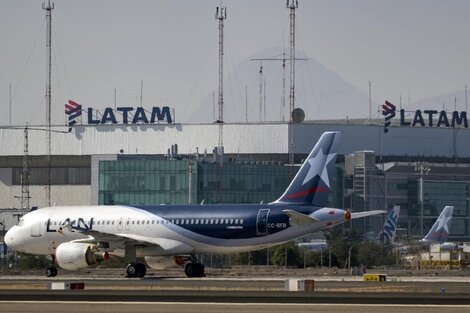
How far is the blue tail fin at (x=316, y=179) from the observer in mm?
86875

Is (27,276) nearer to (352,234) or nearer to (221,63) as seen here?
(352,234)

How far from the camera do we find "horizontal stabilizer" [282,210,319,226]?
3329 inches

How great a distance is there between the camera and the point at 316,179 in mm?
87312

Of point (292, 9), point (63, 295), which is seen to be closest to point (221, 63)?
point (292, 9)

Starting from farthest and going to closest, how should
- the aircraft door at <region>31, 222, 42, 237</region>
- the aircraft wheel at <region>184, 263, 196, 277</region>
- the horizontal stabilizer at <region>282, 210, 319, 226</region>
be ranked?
the aircraft door at <region>31, 222, 42, 237</region> < the aircraft wheel at <region>184, 263, 196, 277</region> < the horizontal stabilizer at <region>282, 210, 319, 226</region>

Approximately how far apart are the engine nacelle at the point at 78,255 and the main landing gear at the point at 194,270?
16.7ft

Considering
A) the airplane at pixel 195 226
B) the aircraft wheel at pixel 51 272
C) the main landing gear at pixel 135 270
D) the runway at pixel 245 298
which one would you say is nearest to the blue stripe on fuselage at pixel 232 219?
the airplane at pixel 195 226

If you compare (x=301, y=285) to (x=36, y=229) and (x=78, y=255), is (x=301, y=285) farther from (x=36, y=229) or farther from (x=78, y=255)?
(x=36, y=229)

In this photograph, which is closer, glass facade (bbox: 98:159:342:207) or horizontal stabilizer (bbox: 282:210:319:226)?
horizontal stabilizer (bbox: 282:210:319:226)

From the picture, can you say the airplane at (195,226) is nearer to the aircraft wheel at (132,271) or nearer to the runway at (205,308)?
the aircraft wheel at (132,271)

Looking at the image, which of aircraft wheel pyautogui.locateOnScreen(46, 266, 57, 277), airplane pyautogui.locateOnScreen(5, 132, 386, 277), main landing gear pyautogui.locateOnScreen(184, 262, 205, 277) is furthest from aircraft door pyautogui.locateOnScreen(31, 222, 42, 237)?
main landing gear pyautogui.locateOnScreen(184, 262, 205, 277)

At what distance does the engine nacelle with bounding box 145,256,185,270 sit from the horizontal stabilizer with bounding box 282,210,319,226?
907 cm

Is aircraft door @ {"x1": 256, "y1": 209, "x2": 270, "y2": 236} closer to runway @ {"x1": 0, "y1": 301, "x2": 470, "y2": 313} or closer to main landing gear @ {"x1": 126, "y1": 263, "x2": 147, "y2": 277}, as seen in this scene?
main landing gear @ {"x1": 126, "y1": 263, "x2": 147, "y2": 277}

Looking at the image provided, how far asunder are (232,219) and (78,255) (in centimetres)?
970
